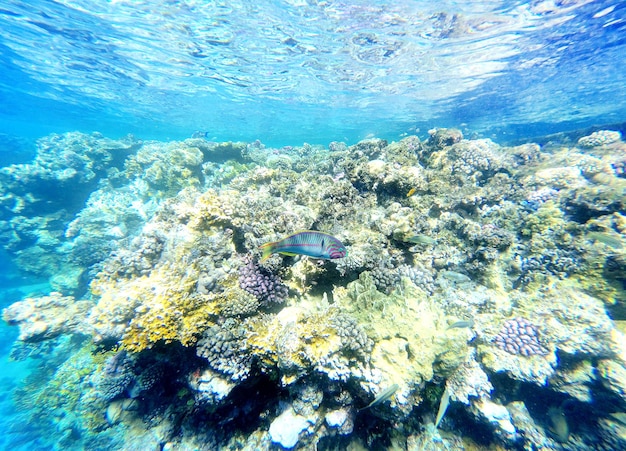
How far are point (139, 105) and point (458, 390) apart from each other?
1724 inches

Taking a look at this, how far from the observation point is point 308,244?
2641mm

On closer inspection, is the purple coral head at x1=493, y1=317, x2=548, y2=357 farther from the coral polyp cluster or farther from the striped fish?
the striped fish

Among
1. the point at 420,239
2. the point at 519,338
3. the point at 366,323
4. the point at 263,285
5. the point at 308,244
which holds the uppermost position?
the point at 308,244

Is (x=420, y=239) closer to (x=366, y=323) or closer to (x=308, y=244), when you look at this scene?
(x=366, y=323)

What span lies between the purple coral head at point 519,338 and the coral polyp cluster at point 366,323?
3 cm

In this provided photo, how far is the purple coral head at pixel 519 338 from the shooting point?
405cm

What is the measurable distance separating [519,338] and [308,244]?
4228mm

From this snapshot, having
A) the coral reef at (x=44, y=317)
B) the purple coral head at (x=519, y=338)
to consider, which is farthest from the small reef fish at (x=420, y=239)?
the coral reef at (x=44, y=317)

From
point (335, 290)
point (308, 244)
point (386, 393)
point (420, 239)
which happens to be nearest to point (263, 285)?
point (335, 290)

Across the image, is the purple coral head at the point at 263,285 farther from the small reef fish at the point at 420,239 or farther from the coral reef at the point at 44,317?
the coral reef at the point at 44,317

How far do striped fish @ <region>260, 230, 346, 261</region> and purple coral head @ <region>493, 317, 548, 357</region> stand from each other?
12.3ft

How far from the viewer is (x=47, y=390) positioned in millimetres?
11266

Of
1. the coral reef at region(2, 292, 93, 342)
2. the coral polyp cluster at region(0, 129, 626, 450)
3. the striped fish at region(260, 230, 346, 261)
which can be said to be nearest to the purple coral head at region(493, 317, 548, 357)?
the coral polyp cluster at region(0, 129, 626, 450)

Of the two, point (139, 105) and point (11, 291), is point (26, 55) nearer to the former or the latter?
point (139, 105)
